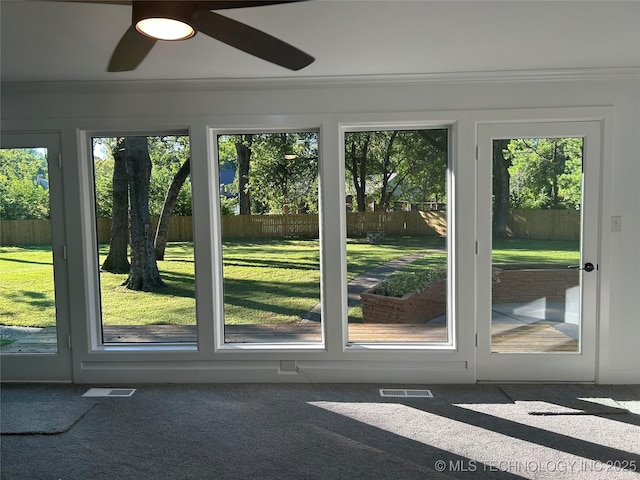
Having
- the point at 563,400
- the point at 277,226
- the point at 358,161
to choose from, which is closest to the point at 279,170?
the point at 277,226

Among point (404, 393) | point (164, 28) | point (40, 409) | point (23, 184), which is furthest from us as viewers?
point (23, 184)

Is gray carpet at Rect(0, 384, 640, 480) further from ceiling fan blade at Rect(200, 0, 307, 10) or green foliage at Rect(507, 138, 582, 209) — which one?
ceiling fan blade at Rect(200, 0, 307, 10)

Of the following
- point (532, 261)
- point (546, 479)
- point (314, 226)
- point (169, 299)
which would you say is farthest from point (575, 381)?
point (169, 299)

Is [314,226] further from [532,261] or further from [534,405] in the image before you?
[534,405]

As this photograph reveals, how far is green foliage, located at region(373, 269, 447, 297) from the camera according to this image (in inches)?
136

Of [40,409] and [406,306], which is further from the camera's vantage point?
[406,306]

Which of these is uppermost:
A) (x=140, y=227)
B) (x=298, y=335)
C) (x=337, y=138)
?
(x=337, y=138)

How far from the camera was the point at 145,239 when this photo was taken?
11.5 feet

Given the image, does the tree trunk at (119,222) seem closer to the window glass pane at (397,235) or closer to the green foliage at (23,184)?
the green foliage at (23,184)

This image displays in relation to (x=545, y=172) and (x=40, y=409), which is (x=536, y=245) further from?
(x=40, y=409)

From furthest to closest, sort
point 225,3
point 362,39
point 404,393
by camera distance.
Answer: point 404,393 < point 362,39 < point 225,3

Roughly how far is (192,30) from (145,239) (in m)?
2.13

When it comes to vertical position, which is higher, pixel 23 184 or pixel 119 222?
pixel 23 184

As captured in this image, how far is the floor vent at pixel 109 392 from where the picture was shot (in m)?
3.16
